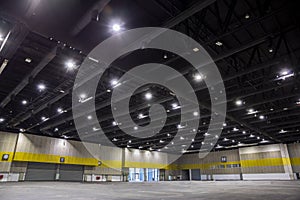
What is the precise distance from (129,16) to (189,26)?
9.61ft

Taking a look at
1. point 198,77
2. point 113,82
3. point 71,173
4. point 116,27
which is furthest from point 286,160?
point 116,27

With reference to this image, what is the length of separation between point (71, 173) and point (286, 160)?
36.9 m

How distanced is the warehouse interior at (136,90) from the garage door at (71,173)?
6.3 inches

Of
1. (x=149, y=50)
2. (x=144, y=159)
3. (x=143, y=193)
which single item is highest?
(x=149, y=50)

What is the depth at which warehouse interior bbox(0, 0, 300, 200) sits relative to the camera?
793 centimetres

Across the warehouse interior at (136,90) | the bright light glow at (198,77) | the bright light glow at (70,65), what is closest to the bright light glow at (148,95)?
the warehouse interior at (136,90)

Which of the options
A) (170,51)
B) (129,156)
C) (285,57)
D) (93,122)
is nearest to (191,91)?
(170,51)

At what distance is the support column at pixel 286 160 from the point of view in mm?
35703

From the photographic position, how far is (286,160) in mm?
36438

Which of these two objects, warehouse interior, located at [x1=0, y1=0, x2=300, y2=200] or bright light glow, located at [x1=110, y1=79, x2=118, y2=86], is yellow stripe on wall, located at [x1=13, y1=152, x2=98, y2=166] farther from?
bright light glow, located at [x1=110, y1=79, x2=118, y2=86]

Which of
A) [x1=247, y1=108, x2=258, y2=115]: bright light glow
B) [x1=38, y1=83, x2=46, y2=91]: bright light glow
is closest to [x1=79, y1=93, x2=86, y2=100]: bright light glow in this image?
[x1=38, y1=83, x2=46, y2=91]: bright light glow

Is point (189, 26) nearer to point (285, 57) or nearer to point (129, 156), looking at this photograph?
point (285, 57)

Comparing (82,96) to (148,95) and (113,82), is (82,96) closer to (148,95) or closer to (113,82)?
(113,82)

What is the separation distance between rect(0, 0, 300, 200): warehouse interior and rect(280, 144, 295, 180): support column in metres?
0.19
